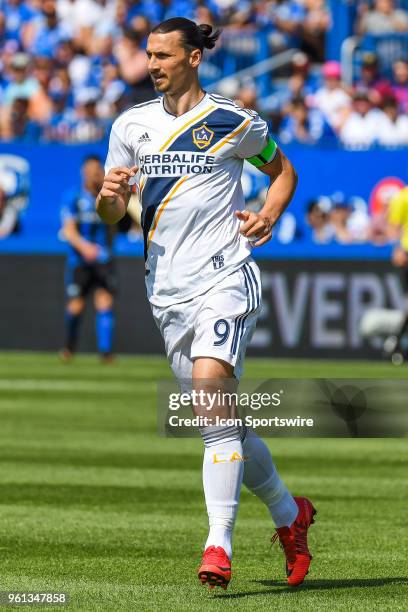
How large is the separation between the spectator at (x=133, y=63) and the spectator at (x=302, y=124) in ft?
8.97

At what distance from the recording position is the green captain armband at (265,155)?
6758 mm

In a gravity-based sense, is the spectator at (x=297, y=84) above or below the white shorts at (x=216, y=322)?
above

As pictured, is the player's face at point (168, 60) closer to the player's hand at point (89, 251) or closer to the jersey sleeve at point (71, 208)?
the jersey sleeve at point (71, 208)

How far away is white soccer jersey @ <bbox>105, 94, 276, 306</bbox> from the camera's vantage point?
6.55 m

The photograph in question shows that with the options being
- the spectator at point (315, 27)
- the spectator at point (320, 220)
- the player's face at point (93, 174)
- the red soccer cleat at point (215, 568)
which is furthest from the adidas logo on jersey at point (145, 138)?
the spectator at point (315, 27)

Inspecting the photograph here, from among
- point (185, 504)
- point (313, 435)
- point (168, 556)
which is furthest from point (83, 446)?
point (313, 435)

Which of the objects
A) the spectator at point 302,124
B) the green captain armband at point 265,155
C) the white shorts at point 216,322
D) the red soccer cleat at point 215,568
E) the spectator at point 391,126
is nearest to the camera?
the red soccer cleat at point 215,568

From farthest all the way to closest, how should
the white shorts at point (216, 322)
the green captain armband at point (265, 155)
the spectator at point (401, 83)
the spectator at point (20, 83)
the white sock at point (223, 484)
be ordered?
1. the spectator at point (20, 83)
2. the spectator at point (401, 83)
3. the green captain armband at point (265, 155)
4. the white shorts at point (216, 322)
5. the white sock at point (223, 484)

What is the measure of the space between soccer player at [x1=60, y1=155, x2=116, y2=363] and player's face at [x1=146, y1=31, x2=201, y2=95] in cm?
1487

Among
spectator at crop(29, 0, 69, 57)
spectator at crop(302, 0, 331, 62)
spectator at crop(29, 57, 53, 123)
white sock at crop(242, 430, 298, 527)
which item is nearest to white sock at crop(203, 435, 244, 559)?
white sock at crop(242, 430, 298, 527)

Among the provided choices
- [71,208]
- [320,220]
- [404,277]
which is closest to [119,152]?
[71,208]

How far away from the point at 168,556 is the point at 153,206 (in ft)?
6.00

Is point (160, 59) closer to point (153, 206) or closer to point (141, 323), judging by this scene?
point (153, 206)

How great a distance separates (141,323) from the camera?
912 inches
